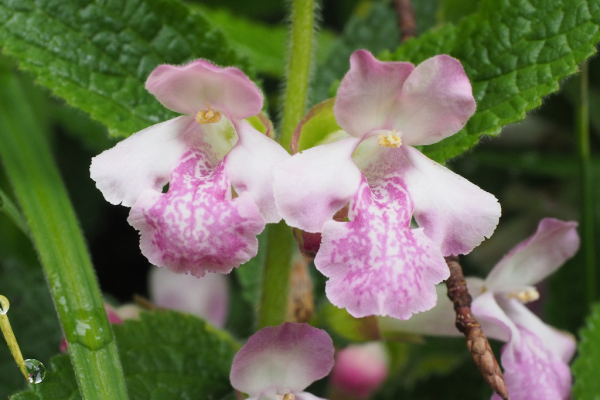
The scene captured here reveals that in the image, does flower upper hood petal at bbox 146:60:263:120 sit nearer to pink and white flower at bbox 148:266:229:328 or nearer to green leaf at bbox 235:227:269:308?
green leaf at bbox 235:227:269:308

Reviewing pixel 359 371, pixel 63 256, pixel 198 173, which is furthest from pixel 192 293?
pixel 198 173

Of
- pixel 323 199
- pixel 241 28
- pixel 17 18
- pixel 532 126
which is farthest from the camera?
pixel 532 126

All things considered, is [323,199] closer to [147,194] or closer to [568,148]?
[147,194]

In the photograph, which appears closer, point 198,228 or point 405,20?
point 198,228

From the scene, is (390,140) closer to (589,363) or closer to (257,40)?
(589,363)

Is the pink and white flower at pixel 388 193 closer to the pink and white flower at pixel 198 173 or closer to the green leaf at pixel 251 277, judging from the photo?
the pink and white flower at pixel 198 173

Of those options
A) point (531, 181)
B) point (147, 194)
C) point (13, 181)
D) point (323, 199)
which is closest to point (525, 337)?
point (323, 199)
